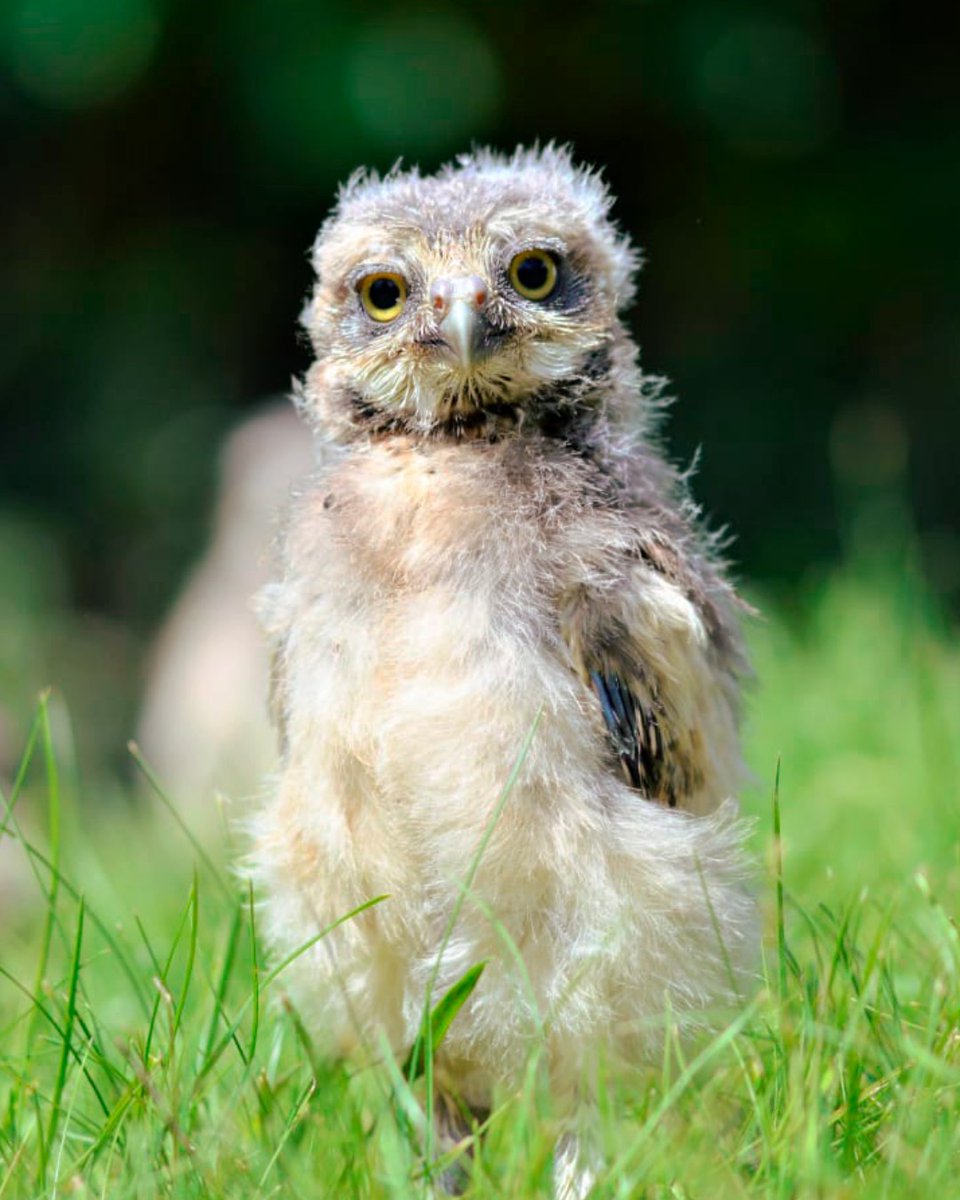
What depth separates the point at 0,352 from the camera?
8.11 m

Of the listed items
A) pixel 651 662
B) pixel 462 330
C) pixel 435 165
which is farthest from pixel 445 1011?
pixel 435 165

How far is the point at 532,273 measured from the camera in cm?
298

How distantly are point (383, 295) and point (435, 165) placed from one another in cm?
380

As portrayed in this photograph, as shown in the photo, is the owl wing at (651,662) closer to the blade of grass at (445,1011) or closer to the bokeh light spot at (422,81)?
the blade of grass at (445,1011)

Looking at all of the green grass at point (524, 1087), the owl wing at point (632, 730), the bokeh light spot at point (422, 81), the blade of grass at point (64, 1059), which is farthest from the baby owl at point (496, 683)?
the bokeh light spot at point (422, 81)

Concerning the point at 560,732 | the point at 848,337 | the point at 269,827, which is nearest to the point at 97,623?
the point at 848,337

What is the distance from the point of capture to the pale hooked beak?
275cm

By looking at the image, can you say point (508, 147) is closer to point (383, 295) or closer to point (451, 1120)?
point (383, 295)

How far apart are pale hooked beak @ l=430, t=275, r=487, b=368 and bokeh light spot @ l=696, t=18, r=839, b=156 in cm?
431

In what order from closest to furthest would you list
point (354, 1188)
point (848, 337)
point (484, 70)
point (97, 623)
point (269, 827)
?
point (354, 1188) < point (269, 827) < point (484, 70) < point (848, 337) < point (97, 623)

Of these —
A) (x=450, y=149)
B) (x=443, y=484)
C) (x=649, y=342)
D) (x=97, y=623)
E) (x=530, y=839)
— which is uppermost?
(x=450, y=149)

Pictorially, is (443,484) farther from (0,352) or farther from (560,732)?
(0,352)

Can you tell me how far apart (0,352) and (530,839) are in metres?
6.37

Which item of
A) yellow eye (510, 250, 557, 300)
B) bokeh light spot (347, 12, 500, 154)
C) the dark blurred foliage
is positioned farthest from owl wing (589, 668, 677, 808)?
bokeh light spot (347, 12, 500, 154)
